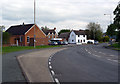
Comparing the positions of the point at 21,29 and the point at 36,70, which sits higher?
the point at 21,29

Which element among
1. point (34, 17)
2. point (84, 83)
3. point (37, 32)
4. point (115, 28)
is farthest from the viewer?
point (37, 32)

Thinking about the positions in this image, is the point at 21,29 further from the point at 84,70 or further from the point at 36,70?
the point at 84,70

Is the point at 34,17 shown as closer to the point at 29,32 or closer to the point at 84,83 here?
the point at 29,32

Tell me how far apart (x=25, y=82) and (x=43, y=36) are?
162ft

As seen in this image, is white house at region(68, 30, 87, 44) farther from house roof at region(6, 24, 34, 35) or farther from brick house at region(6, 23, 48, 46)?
house roof at region(6, 24, 34, 35)

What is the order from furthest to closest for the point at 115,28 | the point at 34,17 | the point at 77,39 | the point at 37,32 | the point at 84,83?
the point at 77,39 → the point at 37,32 → the point at 115,28 → the point at 34,17 → the point at 84,83

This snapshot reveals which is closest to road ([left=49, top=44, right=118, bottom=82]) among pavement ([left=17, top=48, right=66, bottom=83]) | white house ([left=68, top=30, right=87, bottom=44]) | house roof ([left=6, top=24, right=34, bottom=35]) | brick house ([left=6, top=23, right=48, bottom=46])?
pavement ([left=17, top=48, right=66, bottom=83])

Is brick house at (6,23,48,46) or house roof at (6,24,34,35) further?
house roof at (6,24,34,35)

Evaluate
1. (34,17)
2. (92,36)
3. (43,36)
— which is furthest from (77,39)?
(34,17)

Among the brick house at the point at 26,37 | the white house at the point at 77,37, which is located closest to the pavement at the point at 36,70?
the brick house at the point at 26,37

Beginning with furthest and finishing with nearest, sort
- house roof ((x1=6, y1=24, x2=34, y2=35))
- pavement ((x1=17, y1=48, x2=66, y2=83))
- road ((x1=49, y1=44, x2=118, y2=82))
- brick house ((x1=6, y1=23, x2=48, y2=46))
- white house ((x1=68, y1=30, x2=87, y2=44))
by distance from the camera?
white house ((x1=68, y1=30, x2=87, y2=44))
house roof ((x1=6, y1=24, x2=34, y2=35))
brick house ((x1=6, y1=23, x2=48, y2=46))
road ((x1=49, y1=44, x2=118, y2=82))
pavement ((x1=17, y1=48, x2=66, y2=83))

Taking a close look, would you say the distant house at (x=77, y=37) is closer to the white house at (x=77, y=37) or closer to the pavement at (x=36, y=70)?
the white house at (x=77, y=37)

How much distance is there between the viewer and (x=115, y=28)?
43.2 metres

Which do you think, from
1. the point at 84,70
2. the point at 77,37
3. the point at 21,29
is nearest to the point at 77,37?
the point at 77,37
